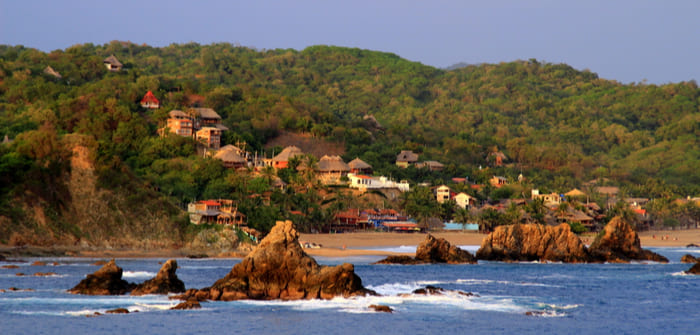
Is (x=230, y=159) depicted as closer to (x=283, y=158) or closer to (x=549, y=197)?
(x=283, y=158)

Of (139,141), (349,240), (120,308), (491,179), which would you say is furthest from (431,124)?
(120,308)

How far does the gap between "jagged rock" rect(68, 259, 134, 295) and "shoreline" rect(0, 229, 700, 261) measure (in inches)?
652

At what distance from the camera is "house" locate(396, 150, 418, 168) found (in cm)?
10976

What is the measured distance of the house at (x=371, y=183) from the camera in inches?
3509

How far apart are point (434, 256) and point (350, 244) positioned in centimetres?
1319

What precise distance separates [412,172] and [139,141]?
31741 mm

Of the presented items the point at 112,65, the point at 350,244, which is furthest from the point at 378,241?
the point at 112,65

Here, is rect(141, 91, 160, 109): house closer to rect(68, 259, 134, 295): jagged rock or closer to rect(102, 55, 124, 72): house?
rect(102, 55, 124, 72): house

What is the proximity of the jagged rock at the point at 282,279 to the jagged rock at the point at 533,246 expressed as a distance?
27.4 m

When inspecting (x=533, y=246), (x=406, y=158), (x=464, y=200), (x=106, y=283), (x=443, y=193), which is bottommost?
(x=106, y=283)

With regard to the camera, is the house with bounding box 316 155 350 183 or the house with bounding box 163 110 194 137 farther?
the house with bounding box 163 110 194 137

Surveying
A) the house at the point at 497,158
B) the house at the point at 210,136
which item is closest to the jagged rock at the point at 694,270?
the house at the point at 210,136

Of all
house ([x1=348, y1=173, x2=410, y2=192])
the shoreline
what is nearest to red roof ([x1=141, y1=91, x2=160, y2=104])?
house ([x1=348, y1=173, x2=410, y2=192])

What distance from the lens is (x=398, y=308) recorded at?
1383 inches
